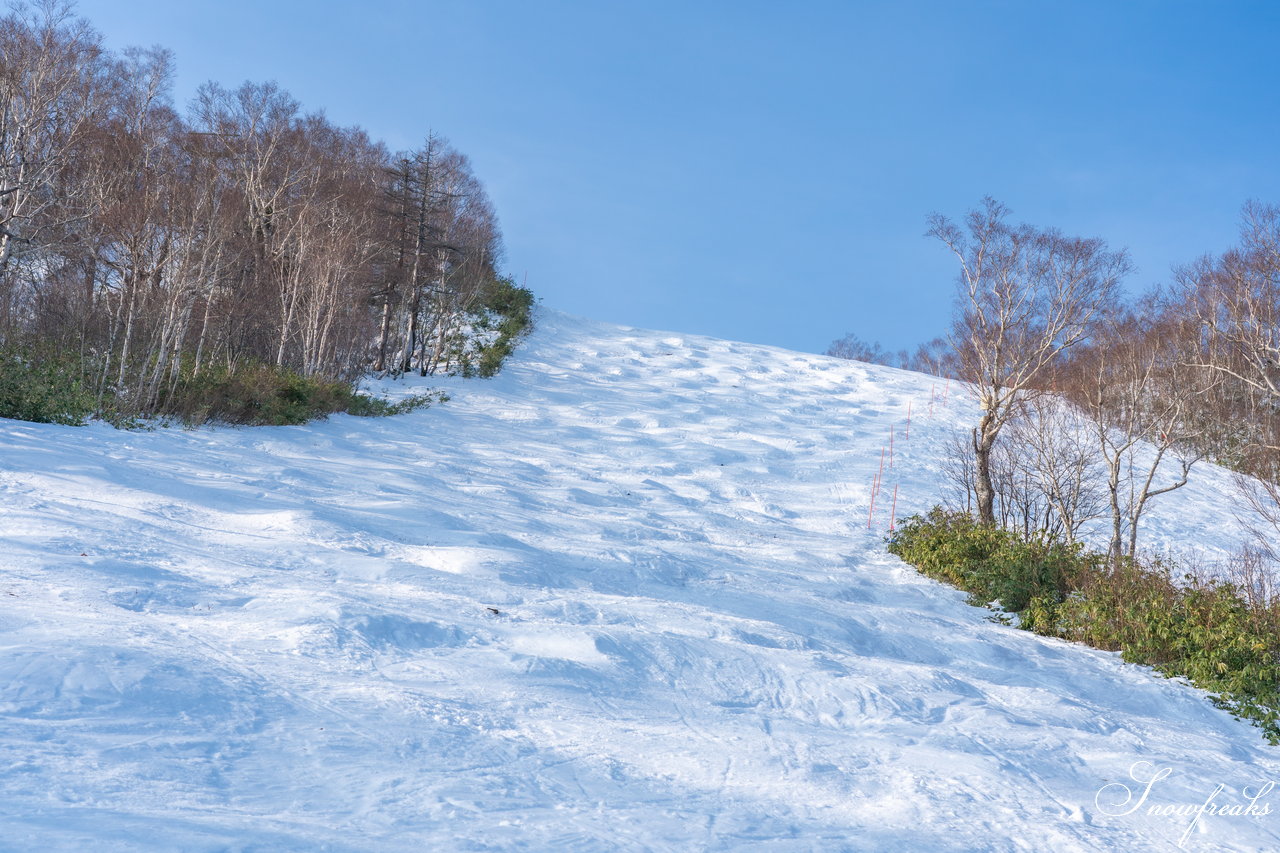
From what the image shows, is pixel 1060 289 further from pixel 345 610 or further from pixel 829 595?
pixel 345 610

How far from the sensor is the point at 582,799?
9.96ft

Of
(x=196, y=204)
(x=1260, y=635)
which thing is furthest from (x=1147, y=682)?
(x=196, y=204)

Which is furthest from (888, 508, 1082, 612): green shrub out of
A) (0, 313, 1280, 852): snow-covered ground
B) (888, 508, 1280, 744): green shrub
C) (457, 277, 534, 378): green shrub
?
(457, 277, 534, 378): green shrub

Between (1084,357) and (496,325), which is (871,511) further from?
(496,325)

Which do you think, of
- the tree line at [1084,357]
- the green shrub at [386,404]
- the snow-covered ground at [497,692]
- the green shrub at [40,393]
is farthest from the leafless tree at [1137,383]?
the green shrub at [40,393]

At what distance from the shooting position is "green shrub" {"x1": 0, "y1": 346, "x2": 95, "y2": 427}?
9.53 meters

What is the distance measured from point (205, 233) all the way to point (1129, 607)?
14.3 m

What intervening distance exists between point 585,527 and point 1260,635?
24.4ft

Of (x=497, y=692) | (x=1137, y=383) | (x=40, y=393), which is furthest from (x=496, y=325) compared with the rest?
(x=497, y=692)

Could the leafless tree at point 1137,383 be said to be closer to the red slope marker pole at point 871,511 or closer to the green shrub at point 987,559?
the green shrub at point 987,559

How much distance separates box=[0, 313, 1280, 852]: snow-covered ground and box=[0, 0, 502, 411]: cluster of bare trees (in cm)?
393

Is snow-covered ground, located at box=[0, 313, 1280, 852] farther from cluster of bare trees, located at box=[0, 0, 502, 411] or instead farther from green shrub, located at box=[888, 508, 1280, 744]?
cluster of bare trees, located at box=[0, 0, 502, 411]

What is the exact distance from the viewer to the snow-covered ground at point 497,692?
280 cm

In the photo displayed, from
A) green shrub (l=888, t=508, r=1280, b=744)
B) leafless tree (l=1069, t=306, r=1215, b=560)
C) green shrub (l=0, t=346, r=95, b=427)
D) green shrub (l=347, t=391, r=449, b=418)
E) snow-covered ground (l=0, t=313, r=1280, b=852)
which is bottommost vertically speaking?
snow-covered ground (l=0, t=313, r=1280, b=852)
